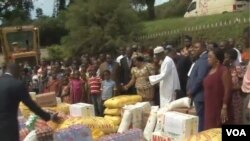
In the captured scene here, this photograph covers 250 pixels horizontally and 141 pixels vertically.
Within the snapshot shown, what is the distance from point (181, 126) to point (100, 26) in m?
19.9

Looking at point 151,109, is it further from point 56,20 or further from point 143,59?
point 56,20

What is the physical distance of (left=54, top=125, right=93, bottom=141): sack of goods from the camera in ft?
23.9

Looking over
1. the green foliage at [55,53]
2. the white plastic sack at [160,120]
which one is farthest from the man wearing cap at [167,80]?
the green foliage at [55,53]

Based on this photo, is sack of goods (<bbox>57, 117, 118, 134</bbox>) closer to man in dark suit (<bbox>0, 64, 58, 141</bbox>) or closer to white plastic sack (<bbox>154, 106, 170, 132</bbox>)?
white plastic sack (<bbox>154, 106, 170, 132</bbox>)

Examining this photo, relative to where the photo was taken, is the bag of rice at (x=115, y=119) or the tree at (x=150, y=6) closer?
the bag of rice at (x=115, y=119)

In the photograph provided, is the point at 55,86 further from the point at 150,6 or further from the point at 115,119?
the point at 150,6

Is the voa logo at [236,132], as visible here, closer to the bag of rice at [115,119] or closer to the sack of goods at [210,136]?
the sack of goods at [210,136]

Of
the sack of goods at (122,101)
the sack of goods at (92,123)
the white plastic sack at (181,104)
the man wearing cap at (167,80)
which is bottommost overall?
the sack of goods at (92,123)

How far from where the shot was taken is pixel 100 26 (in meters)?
27.0

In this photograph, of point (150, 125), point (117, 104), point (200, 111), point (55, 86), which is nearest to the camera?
point (200, 111)

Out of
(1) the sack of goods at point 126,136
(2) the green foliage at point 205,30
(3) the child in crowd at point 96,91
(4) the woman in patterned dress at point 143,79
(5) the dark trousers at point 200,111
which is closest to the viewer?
(1) the sack of goods at point 126,136

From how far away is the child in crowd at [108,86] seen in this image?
11.8 m

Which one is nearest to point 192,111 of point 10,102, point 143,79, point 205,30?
point 143,79

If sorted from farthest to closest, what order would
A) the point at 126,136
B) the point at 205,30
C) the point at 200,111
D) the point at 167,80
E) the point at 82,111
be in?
the point at 205,30 → the point at 167,80 → the point at 82,111 → the point at 200,111 → the point at 126,136
